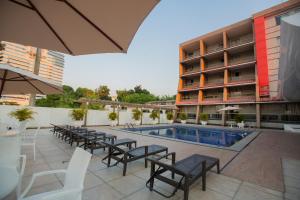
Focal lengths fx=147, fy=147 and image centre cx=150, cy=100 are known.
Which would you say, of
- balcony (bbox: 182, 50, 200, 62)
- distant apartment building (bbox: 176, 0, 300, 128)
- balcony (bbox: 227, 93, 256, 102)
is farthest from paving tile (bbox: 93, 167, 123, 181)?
balcony (bbox: 182, 50, 200, 62)

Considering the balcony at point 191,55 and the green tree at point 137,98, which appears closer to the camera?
the balcony at point 191,55

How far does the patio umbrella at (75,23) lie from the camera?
1852 millimetres

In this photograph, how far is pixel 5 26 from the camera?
89.7 inches

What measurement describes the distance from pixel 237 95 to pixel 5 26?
74.4 feet

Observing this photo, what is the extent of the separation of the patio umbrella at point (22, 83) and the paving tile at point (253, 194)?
16.6 feet

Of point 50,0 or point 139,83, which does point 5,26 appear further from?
point 139,83

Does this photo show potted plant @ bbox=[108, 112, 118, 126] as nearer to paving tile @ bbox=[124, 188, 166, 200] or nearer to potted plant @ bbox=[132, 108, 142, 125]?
potted plant @ bbox=[132, 108, 142, 125]

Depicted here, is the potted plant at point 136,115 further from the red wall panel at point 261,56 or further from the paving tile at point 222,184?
the red wall panel at point 261,56

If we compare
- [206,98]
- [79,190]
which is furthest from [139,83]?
[79,190]

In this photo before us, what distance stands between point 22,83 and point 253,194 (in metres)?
6.13

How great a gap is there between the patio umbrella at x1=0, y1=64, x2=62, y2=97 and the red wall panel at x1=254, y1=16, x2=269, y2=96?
20167mm

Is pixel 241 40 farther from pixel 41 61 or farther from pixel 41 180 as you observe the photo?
pixel 41 61

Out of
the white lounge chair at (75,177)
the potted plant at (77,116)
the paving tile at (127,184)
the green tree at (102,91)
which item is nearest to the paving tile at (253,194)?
the paving tile at (127,184)

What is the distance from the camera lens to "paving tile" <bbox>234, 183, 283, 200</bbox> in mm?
2664
